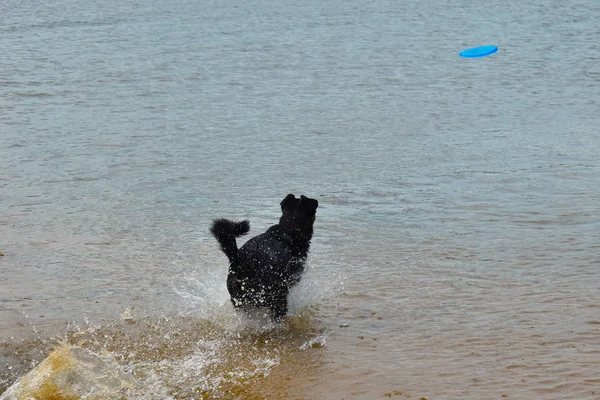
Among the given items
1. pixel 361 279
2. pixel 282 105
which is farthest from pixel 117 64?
pixel 361 279

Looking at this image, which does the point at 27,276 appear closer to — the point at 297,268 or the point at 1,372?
the point at 1,372

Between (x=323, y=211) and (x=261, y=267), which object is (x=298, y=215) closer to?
(x=261, y=267)

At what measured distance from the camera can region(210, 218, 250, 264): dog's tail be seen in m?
5.19

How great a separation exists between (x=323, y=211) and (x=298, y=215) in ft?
7.41

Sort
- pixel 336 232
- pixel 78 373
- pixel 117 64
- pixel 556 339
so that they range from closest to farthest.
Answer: pixel 78 373, pixel 556 339, pixel 336 232, pixel 117 64

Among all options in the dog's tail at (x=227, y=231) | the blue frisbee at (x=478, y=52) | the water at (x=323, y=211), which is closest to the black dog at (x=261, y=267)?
the dog's tail at (x=227, y=231)

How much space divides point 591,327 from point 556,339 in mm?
319

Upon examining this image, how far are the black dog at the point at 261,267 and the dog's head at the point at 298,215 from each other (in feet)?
0.32

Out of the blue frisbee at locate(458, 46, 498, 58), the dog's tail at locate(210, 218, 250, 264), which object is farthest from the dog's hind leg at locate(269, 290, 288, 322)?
the blue frisbee at locate(458, 46, 498, 58)

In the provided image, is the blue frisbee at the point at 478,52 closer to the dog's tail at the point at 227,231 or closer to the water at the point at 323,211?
the water at the point at 323,211

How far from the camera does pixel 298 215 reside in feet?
19.7

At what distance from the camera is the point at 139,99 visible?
1391cm

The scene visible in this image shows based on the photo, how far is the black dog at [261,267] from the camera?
207 inches

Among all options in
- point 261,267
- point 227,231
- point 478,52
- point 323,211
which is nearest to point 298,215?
point 261,267
